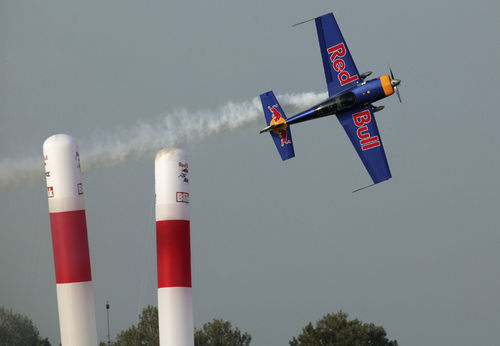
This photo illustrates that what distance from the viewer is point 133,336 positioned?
2963 inches

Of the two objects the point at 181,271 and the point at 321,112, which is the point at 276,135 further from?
the point at 181,271

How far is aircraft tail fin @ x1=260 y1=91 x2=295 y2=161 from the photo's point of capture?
4712 cm

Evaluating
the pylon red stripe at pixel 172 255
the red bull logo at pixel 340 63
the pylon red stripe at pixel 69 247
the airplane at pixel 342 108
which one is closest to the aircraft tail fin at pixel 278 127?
the airplane at pixel 342 108

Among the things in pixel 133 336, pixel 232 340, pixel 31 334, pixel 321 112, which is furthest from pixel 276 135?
pixel 232 340

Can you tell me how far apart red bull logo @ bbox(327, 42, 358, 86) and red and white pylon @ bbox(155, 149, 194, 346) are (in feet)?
50.9

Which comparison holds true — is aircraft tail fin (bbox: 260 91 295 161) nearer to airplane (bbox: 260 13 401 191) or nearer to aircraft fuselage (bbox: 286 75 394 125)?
airplane (bbox: 260 13 401 191)

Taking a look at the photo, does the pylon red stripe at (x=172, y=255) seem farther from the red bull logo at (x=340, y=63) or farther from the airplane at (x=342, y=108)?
the red bull logo at (x=340, y=63)

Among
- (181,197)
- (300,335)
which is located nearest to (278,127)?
(181,197)

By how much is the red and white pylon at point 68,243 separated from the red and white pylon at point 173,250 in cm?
225

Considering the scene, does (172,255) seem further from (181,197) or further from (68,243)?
(68,243)

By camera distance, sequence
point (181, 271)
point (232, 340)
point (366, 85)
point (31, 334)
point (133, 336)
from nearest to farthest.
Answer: point (181, 271)
point (366, 85)
point (31, 334)
point (133, 336)
point (232, 340)

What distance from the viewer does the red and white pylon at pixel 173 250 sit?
1300 inches

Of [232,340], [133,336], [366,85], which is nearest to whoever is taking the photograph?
[366,85]

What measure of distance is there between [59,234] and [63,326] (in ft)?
8.86
